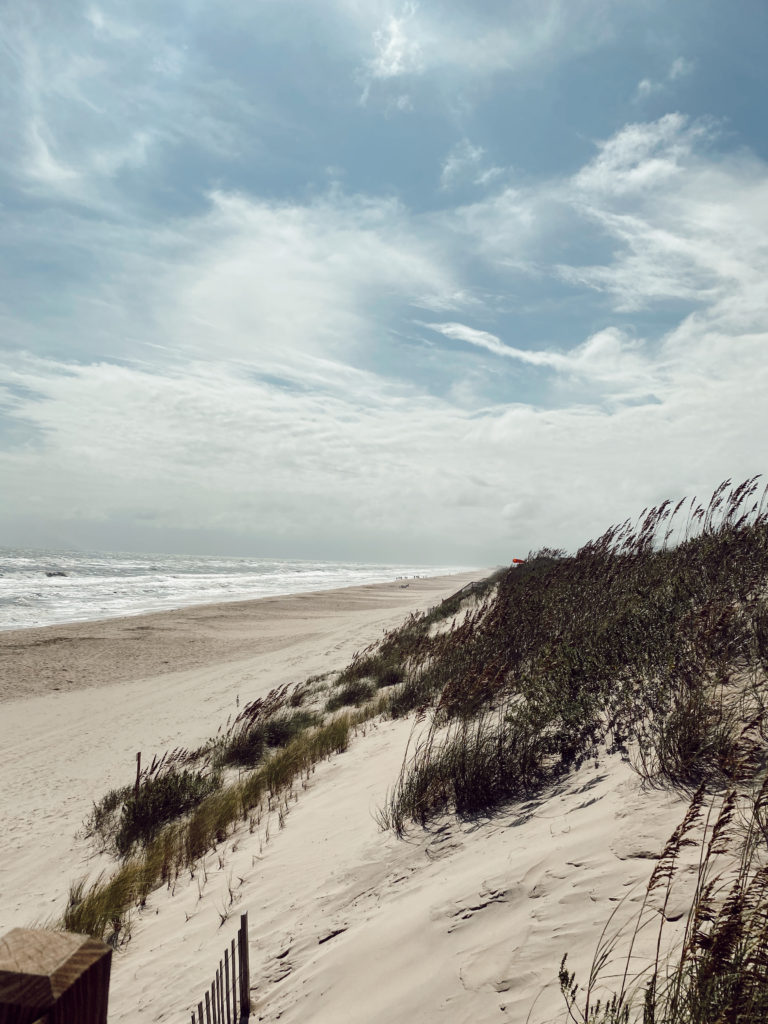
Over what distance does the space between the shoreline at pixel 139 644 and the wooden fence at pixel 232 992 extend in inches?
488

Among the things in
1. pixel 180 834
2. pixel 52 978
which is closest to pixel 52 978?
pixel 52 978

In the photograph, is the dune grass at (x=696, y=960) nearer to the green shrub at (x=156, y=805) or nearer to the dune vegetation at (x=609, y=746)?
the dune vegetation at (x=609, y=746)

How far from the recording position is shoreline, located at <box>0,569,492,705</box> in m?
14.6

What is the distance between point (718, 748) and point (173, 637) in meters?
19.3

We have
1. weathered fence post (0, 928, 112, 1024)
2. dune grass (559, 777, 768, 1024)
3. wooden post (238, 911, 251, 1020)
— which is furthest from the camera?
wooden post (238, 911, 251, 1020)

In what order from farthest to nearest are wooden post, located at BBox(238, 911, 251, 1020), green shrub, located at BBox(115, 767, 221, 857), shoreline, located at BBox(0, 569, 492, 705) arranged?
shoreline, located at BBox(0, 569, 492, 705), green shrub, located at BBox(115, 767, 221, 857), wooden post, located at BBox(238, 911, 251, 1020)

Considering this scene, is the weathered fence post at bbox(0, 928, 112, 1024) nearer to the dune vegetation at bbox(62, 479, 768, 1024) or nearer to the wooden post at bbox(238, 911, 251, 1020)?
the dune vegetation at bbox(62, 479, 768, 1024)

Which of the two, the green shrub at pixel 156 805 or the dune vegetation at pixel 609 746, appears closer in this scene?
the dune vegetation at pixel 609 746

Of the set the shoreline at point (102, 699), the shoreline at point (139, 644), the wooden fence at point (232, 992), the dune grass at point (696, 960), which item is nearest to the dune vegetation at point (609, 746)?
the dune grass at point (696, 960)

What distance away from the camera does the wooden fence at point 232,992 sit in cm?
248

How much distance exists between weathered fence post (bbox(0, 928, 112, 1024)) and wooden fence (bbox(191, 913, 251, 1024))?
1867 millimetres

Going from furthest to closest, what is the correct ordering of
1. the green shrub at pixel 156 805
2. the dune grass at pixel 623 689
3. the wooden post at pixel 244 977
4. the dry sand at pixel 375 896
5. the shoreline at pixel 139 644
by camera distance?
1. the shoreline at pixel 139 644
2. the green shrub at pixel 156 805
3. the dune grass at pixel 623 689
4. the wooden post at pixel 244 977
5. the dry sand at pixel 375 896

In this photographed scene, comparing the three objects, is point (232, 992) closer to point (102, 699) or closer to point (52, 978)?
point (52, 978)

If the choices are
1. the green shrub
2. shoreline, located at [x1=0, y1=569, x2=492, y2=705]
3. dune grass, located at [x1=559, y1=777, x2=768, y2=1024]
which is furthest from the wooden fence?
shoreline, located at [x1=0, y1=569, x2=492, y2=705]
